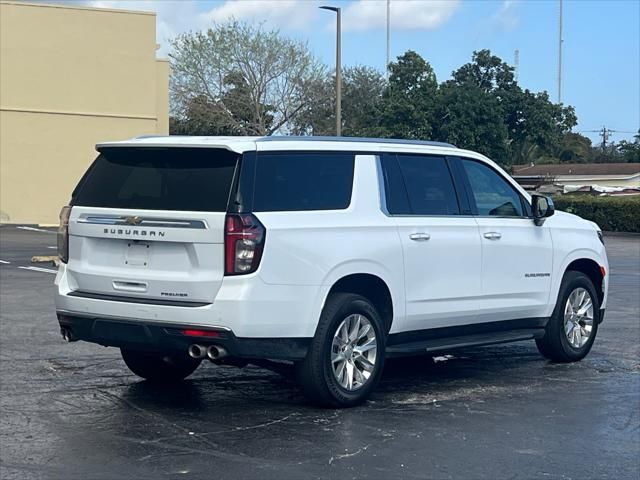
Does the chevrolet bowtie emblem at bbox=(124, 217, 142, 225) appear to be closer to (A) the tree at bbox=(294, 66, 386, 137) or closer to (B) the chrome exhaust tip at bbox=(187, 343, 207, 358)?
(B) the chrome exhaust tip at bbox=(187, 343, 207, 358)

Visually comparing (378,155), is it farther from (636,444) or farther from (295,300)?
(636,444)

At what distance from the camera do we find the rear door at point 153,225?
6.94m

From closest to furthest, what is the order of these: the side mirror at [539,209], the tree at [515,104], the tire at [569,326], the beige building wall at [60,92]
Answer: the side mirror at [539,209] < the tire at [569,326] < the beige building wall at [60,92] < the tree at [515,104]

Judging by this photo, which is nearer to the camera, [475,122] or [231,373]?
[231,373]

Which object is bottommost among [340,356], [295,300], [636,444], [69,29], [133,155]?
[636,444]

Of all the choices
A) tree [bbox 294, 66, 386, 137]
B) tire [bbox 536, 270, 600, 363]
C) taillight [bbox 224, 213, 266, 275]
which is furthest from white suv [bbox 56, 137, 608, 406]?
tree [bbox 294, 66, 386, 137]

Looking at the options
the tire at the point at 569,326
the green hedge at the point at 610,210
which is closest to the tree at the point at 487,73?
the green hedge at the point at 610,210

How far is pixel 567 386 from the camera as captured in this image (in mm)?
8750

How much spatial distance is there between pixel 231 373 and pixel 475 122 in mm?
44038

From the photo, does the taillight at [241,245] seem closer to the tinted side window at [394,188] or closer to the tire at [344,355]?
the tire at [344,355]

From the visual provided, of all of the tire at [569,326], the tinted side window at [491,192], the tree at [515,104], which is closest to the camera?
the tinted side window at [491,192]

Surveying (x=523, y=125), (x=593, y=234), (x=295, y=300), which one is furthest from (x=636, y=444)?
(x=523, y=125)

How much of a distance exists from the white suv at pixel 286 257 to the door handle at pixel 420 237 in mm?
11

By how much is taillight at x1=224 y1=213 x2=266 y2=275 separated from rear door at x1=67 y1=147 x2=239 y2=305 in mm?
50
